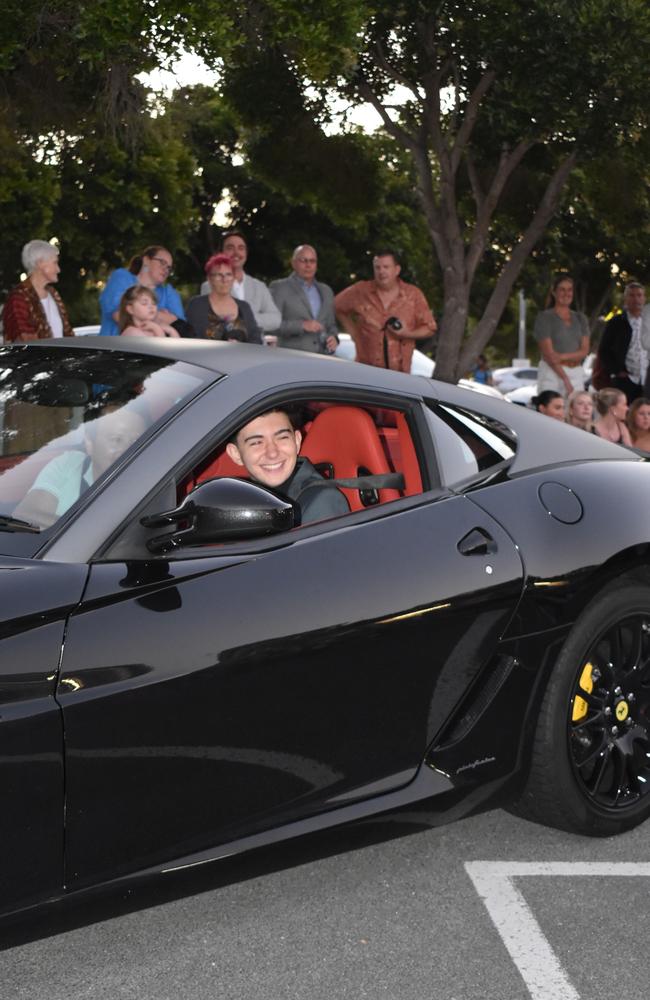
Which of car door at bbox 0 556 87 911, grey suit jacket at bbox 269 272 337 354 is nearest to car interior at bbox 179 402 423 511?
car door at bbox 0 556 87 911

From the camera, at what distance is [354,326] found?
35.5ft

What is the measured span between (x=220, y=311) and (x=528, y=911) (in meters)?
5.89

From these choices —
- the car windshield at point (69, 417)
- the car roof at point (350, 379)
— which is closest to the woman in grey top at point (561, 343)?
the car roof at point (350, 379)

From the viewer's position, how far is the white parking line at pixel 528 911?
330 centimetres

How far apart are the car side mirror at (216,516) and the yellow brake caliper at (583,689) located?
1.31m

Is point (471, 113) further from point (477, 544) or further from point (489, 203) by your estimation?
point (477, 544)

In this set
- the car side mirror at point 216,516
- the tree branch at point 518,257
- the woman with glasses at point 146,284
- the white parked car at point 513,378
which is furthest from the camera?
the white parked car at point 513,378

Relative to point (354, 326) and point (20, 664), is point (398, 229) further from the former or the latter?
point (20, 664)

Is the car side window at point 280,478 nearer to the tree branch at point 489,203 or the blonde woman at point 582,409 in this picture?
the blonde woman at point 582,409

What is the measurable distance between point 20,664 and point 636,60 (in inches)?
469

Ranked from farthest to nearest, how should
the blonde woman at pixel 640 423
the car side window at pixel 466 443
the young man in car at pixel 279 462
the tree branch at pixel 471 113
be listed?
1. the tree branch at pixel 471 113
2. the blonde woman at pixel 640 423
3. the car side window at pixel 466 443
4. the young man in car at pixel 279 462

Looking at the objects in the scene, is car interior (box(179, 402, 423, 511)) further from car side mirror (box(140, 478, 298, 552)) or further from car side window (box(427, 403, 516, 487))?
car side mirror (box(140, 478, 298, 552))

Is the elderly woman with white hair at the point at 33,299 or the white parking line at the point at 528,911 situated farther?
the elderly woman with white hair at the point at 33,299

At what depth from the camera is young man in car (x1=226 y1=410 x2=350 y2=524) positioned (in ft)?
12.4
